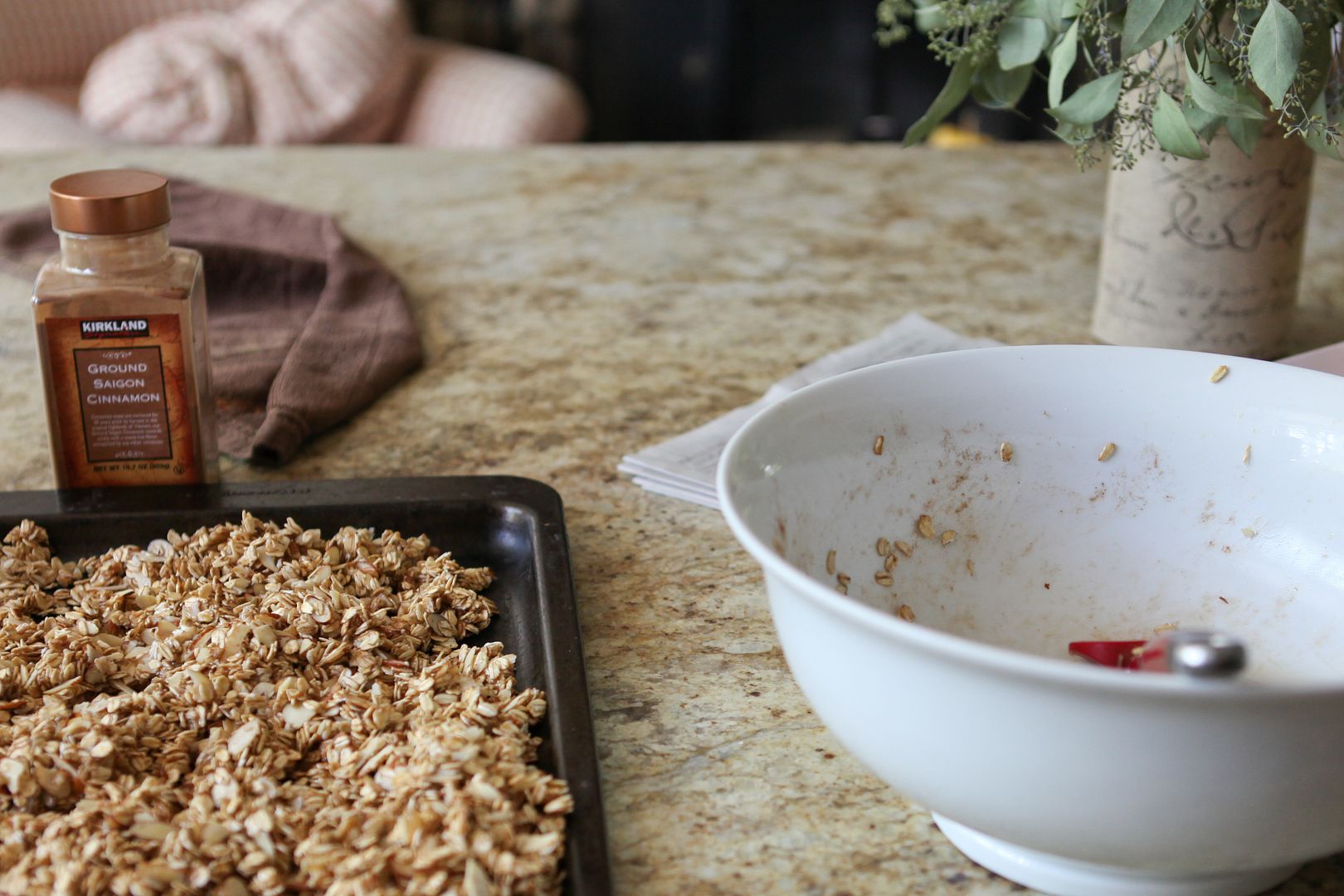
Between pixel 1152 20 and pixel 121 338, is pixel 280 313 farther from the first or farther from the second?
pixel 1152 20

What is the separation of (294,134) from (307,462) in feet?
6.19

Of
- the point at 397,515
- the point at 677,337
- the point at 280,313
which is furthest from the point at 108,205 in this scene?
the point at 677,337

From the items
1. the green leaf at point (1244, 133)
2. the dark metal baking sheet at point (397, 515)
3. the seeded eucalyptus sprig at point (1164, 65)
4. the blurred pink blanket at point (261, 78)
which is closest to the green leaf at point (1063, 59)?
the seeded eucalyptus sprig at point (1164, 65)

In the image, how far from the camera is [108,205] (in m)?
0.74

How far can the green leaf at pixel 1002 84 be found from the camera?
3.07 ft

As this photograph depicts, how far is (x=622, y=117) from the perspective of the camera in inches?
139

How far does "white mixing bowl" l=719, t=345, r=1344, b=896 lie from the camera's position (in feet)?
1.47

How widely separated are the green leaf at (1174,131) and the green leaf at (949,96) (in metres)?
0.16

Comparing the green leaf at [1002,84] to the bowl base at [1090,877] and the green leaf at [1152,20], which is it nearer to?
the green leaf at [1152,20]

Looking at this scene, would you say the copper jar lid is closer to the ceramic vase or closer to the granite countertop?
the granite countertop

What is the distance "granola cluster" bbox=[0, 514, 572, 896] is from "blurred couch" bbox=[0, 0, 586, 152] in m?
2.03

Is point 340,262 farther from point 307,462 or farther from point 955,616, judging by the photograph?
point 955,616

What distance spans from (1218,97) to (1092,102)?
89mm

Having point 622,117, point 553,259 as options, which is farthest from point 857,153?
point 622,117
